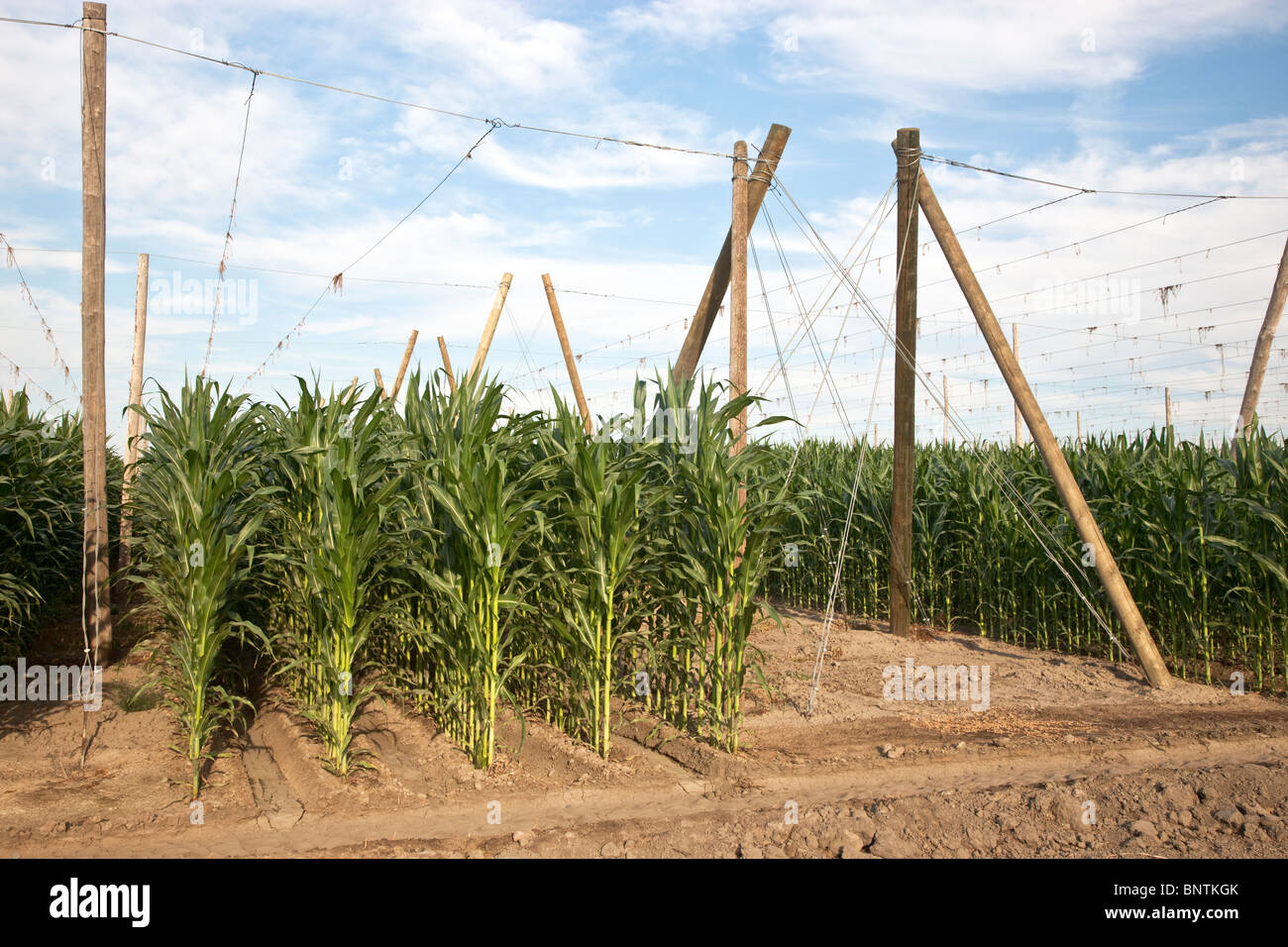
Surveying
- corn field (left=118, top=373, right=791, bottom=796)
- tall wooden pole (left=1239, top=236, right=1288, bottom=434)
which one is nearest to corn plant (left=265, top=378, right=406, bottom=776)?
corn field (left=118, top=373, right=791, bottom=796)

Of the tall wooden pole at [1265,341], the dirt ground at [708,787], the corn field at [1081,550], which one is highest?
the tall wooden pole at [1265,341]

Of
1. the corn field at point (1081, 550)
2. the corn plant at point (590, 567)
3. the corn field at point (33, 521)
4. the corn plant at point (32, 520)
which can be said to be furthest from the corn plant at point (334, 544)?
the corn field at point (1081, 550)

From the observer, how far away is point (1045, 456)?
8562 mm

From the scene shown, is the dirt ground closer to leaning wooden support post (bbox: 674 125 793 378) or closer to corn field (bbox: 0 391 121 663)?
corn field (bbox: 0 391 121 663)

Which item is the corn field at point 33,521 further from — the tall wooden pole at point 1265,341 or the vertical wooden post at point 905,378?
the tall wooden pole at point 1265,341

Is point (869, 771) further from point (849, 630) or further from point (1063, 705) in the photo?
point (849, 630)

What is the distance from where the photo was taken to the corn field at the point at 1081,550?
807cm

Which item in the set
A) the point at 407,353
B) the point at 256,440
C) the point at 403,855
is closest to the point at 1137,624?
the point at 403,855

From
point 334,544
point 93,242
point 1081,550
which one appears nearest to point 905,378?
point 1081,550

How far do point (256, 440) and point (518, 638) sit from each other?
8.62ft

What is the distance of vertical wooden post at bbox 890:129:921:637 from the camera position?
9523 mm

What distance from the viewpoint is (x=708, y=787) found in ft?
17.9

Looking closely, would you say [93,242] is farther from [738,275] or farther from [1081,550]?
[1081,550]

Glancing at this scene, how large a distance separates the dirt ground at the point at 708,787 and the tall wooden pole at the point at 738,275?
254cm
